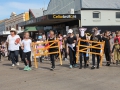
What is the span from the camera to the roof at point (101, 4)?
28.8 metres

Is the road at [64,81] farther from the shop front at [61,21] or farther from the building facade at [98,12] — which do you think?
the building facade at [98,12]

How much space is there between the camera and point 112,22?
2964 cm

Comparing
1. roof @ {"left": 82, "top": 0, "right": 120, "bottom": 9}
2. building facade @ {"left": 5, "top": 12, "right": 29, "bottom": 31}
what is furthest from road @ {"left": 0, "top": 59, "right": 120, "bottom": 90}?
building facade @ {"left": 5, "top": 12, "right": 29, "bottom": 31}

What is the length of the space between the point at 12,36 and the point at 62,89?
6.17m

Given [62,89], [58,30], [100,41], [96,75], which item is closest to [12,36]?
[100,41]

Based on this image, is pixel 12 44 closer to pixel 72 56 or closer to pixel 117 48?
pixel 72 56

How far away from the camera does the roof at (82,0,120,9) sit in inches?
1135

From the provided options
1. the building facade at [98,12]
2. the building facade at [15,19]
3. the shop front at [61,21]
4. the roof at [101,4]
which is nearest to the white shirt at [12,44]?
the shop front at [61,21]

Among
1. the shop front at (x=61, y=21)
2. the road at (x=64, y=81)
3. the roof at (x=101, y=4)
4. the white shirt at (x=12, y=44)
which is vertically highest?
the roof at (x=101, y=4)

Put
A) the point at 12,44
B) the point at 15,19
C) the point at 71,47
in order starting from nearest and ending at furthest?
the point at 71,47 < the point at 12,44 < the point at 15,19

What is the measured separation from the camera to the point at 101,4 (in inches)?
1177

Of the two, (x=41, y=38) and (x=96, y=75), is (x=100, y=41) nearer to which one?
(x=96, y=75)

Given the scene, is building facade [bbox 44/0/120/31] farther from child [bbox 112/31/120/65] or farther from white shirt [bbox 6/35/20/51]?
white shirt [bbox 6/35/20/51]

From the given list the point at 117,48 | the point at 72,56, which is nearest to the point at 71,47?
the point at 72,56
